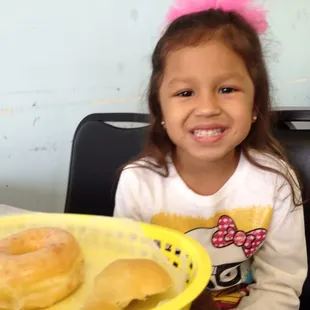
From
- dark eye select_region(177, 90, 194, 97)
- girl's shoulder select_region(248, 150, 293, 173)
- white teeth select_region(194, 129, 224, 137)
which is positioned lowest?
girl's shoulder select_region(248, 150, 293, 173)

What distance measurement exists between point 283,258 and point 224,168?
7.6 inches

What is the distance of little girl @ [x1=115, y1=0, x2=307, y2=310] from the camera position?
0.87 metres

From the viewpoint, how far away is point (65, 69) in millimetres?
1232

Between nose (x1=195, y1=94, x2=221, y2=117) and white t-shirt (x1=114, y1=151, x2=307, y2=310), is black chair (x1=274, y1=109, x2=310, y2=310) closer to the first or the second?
white t-shirt (x1=114, y1=151, x2=307, y2=310)

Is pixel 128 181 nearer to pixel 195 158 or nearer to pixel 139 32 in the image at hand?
pixel 195 158

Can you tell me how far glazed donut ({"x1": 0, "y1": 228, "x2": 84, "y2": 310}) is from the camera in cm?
56

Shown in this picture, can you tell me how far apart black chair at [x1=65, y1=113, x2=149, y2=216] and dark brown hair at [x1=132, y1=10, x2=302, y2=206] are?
2.6 inches

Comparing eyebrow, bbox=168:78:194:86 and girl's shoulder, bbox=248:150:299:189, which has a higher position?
eyebrow, bbox=168:78:194:86

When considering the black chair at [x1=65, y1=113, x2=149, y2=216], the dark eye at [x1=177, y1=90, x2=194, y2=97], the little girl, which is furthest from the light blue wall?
the dark eye at [x1=177, y1=90, x2=194, y2=97]

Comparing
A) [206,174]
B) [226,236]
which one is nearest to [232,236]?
[226,236]

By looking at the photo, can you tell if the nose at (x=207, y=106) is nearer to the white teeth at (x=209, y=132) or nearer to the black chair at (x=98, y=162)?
the white teeth at (x=209, y=132)

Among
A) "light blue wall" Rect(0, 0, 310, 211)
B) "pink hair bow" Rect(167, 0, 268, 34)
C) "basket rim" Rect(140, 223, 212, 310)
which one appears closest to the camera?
"basket rim" Rect(140, 223, 212, 310)

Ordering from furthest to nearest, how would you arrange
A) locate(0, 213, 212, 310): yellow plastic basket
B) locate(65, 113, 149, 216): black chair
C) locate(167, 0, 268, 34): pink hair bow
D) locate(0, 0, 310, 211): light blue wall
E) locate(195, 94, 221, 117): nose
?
1. locate(0, 0, 310, 211): light blue wall
2. locate(65, 113, 149, 216): black chair
3. locate(167, 0, 268, 34): pink hair bow
4. locate(195, 94, 221, 117): nose
5. locate(0, 213, 212, 310): yellow plastic basket

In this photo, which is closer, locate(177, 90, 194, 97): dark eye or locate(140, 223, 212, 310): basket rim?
locate(140, 223, 212, 310): basket rim
